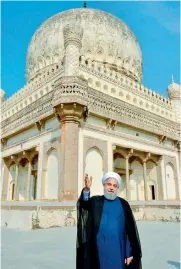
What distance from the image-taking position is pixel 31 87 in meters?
15.5

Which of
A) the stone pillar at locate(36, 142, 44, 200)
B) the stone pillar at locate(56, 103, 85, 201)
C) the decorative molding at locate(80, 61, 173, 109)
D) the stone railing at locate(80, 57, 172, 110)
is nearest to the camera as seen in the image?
the stone pillar at locate(56, 103, 85, 201)

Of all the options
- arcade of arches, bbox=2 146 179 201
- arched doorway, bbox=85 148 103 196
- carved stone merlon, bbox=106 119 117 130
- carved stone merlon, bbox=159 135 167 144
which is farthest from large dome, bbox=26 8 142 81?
arched doorway, bbox=85 148 103 196

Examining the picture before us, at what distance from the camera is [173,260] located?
9.71 ft

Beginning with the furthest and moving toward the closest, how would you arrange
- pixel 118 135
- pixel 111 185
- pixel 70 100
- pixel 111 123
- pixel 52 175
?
pixel 118 135 → pixel 111 123 → pixel 52 175 → pixel 70 100 → pixel 111 185

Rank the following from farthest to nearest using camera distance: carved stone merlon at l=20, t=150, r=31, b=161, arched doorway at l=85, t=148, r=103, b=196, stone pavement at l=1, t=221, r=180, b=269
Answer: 1. carved stone merlon at l=20, t=150, r=31, b=161
2. arched doorway at l=85, t=148, r=103, b=196
3. stone pavement at l=1, t=221, r=180, b=269

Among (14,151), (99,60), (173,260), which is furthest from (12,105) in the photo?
(173,260)

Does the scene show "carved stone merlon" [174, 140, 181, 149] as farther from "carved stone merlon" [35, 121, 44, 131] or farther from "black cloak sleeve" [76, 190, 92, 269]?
"black cloak sleeve" [76, 190, 92, 269]

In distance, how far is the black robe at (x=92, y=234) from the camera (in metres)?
1.92

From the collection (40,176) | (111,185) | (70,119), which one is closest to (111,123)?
(70,119)

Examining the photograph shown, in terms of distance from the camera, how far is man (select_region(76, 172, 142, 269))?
1911 millimetres

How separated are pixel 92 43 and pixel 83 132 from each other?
10188mm

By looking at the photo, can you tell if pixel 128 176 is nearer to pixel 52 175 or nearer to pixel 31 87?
pixel 52 175

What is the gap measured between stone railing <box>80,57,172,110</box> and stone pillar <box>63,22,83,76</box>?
160 cm

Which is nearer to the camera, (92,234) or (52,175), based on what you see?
(92,234)
